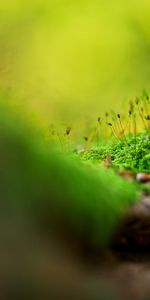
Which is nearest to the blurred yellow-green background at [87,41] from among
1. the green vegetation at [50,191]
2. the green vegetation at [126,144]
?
the green vegetation at [126,144]

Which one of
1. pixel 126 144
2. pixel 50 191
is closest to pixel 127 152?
pixel 126 144

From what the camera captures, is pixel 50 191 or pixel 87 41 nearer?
pixel 50 191

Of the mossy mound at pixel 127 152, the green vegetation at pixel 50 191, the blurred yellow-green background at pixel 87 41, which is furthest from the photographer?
the blurred yellow-green background at pixel 87 41

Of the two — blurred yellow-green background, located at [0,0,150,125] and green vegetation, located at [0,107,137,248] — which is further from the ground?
blurred yellow-green background, located at [0,0,150,125]

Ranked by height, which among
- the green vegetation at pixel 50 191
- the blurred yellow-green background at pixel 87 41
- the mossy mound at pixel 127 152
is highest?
the blurred yellow-green background at pixel 87 41

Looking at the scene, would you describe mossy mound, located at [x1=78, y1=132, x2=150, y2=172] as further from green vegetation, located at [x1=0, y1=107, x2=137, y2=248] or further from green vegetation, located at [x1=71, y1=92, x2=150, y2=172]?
green vegetation, located at [x1=0, y1=107, x2=137, y2=248]

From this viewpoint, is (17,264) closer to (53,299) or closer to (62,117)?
(53,299)

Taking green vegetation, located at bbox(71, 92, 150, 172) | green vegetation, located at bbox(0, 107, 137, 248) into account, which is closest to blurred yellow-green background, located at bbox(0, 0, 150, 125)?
green vegetation, located at bbox(71, 92, 150, 172)

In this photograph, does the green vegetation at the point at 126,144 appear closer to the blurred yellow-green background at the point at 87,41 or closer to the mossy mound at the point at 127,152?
the mossy mound at the point at 127,152

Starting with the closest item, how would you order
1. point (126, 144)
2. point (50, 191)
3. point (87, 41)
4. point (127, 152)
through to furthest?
1. point (50, 191)
2. point (127, 152)
3. point (126, 144)
4. point (87, 41)

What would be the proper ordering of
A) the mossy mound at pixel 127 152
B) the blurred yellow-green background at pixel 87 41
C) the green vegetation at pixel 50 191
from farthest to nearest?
the blurred yellow-green background at pixel 87 41 < the mossy mound at pixel 127 152 < the green vegetation at pixel 50 191

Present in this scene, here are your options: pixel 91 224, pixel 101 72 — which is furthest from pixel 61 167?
pixel 101 72

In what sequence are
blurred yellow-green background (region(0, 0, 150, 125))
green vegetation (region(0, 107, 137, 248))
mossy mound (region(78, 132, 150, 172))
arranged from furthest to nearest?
blurred yellow-green background (region(0, 0, 150, 125)) < mossy mound (region(78, 132, 150, 172)) < green vegetation (region(0, 107, 137, 248))

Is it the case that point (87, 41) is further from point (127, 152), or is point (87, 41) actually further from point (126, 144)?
point (127, 152)
